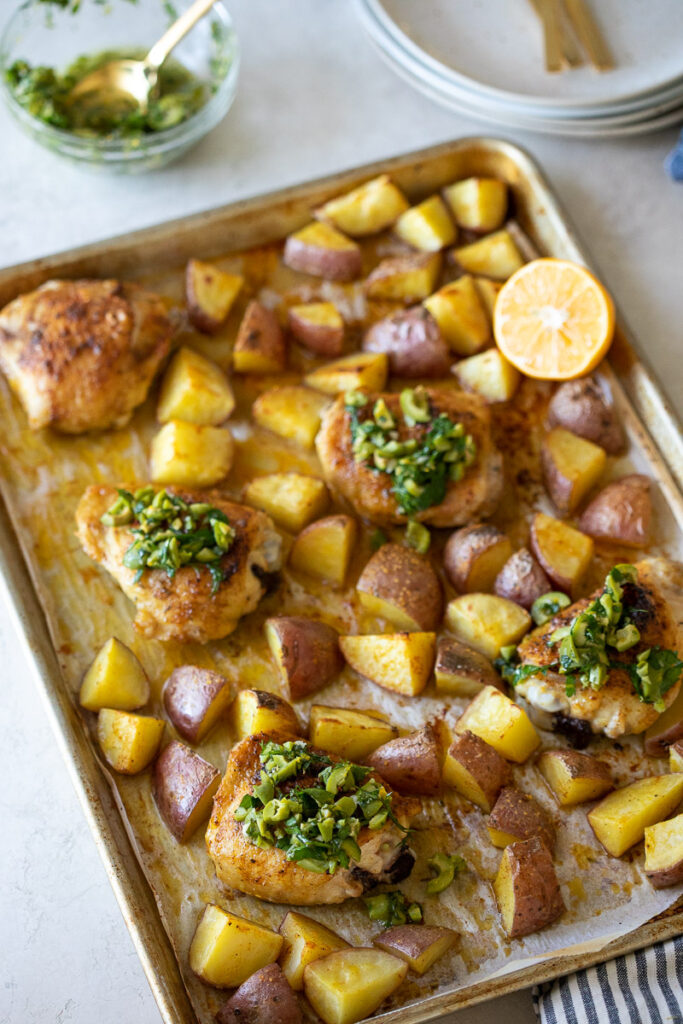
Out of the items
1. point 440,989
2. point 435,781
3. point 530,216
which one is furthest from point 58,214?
point 440,989

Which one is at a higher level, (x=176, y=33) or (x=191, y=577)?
(x=176, y=33)

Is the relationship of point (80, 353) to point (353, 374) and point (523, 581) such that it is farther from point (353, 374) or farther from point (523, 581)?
point (523, 581)

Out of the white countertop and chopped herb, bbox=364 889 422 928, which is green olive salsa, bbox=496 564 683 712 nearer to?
chopped herb, bbox=364 889 422 928

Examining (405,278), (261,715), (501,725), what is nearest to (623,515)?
(501,725)

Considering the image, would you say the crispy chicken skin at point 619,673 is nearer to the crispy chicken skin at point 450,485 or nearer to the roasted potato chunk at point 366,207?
the crispy chicken skin at point 450,485

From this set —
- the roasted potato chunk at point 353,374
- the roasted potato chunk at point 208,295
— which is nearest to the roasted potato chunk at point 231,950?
the roasted potato chunk at point 353,374

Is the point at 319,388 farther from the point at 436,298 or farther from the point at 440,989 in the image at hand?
the point at 440,989

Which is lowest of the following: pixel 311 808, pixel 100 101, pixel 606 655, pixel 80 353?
pixel 606 655

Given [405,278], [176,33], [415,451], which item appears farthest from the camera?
[176,33]
